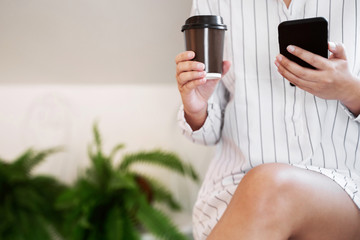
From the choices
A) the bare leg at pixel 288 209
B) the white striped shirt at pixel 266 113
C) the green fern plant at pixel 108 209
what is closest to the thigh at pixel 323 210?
the bare leg at pixel 288 209

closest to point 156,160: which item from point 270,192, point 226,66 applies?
point 226,66

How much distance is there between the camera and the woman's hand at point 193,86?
785 millimetres

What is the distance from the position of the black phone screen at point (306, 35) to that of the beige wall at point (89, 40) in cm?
148

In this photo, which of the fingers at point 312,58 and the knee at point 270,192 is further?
the fingers at point 312,58

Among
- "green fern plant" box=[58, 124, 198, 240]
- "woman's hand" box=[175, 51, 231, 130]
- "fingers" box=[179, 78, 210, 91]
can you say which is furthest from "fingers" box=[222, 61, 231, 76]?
"green fern plant" box=[58, 124, 198, 240]

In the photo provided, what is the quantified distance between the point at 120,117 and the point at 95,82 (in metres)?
0.31

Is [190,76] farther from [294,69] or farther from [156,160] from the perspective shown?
[156,160]

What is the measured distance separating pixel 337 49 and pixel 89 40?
1.89m

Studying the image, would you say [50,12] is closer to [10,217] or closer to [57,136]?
[57,136]

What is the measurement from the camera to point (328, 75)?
0.74m

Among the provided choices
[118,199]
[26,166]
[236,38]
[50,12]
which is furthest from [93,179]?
[236,38]

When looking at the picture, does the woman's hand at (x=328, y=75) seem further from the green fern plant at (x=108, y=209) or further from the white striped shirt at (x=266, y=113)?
the green fern plant at (x=108, y=209)

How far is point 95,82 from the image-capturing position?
264 cm

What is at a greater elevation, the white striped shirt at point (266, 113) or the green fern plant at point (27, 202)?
the white striped shirt at point (266, 113)
